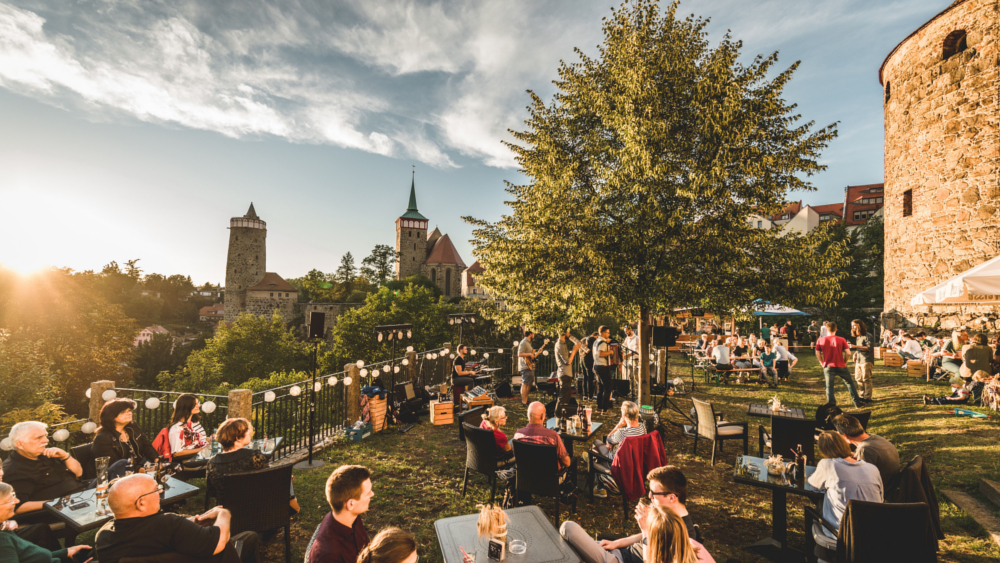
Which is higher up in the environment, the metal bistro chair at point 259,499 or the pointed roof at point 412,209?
the pointed roof at point 412,209

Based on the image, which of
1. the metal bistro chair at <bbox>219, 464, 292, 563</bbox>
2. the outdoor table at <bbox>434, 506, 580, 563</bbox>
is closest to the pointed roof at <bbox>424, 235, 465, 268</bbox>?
the metal bistro chair at <bbox>219, 464, 292, 563</bbox>

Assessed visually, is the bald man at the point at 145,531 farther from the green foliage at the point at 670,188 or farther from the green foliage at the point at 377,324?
the green foliage at the point at 377,324

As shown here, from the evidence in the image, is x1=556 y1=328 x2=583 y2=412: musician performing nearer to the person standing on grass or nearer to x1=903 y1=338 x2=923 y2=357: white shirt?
the person standing on grass

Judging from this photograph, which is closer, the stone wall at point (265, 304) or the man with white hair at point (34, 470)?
the man with white hair at point (34, 470)

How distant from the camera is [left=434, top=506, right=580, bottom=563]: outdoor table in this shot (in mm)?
2828

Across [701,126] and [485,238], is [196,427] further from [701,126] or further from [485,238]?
[701,126]

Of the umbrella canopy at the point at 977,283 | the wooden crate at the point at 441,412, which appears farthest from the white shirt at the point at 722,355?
the wooden crate at the point at 441,412

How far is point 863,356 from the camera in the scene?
29.0 feet

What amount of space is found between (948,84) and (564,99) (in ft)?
46.9

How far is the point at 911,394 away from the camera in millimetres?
9375

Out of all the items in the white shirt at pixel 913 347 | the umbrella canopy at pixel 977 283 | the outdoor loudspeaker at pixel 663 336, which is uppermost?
the umbrella canopy at pixel 977 283

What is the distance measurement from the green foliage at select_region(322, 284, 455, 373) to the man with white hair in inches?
1175

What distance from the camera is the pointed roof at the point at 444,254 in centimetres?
6600

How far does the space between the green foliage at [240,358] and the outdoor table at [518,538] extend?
39286 millimetres
